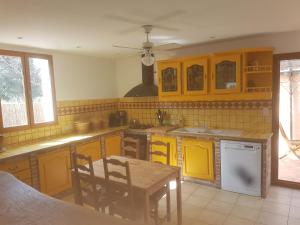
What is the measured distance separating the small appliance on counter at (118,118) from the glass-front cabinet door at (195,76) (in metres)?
1.56

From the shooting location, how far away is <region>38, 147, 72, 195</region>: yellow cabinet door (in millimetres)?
2926

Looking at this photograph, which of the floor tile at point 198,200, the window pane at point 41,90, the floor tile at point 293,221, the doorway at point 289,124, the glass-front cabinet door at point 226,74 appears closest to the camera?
the floor tile at point 293,221

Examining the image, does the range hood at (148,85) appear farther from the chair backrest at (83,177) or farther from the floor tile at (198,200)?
the chair backrest at (83,177)


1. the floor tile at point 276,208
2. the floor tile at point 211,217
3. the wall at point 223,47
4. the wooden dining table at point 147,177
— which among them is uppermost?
the wall at point 223,47

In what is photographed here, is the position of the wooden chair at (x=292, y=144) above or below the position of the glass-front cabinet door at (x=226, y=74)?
below

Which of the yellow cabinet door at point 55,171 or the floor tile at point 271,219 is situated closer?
the floor tile at point 271,219

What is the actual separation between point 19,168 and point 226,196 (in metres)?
2.68

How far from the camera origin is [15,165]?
2.61m

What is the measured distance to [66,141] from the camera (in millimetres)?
3221

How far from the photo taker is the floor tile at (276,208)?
260cm

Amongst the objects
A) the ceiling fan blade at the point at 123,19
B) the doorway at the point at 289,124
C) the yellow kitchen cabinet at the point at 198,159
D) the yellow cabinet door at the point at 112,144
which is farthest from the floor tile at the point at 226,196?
the ceiling fan blade at the point at 123,19

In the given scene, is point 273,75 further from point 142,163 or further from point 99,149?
point 99,149

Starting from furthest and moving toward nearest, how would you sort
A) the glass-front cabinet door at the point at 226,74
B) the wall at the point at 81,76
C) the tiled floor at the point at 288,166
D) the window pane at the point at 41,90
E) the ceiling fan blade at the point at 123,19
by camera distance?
the wall at the point at 81,76 → the tiled floor at the point at 288,166 → the window pane at the point at 41,90 → the glass-front cabinet door at the point at 226,74 → the ceiling fan blade at the point at 123,19

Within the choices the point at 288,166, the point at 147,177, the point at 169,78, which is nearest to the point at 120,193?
the point at 147,177
